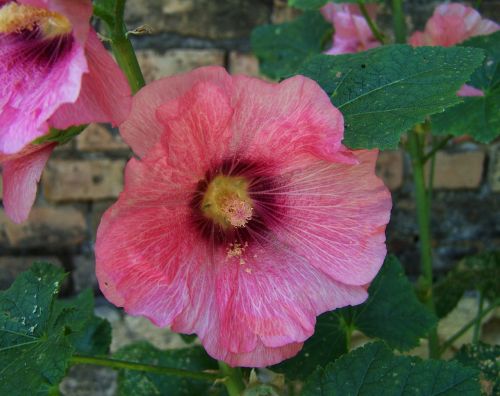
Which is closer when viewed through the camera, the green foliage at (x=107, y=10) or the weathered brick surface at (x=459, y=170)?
the green foliage at (x=107, y=10)

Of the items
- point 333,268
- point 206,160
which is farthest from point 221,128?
point 333,268

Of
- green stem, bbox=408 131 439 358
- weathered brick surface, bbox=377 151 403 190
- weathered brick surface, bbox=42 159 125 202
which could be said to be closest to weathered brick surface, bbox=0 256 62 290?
weathered brick surface, bbox=42 159 125 202

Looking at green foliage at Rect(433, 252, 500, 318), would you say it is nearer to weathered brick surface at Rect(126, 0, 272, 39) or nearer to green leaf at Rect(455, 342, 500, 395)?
green leaf at Rect(455, 342, 500, 395)

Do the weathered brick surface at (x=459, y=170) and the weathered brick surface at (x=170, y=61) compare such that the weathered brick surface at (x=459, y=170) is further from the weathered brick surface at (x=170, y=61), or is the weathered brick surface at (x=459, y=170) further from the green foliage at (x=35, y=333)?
the green foliage at (x=35, y=333)

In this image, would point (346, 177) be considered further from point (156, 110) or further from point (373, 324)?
point (373, 324)

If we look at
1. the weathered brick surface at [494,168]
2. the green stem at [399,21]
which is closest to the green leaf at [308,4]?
the green stem at [399,21]

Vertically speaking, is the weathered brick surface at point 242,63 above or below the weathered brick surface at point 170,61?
below
